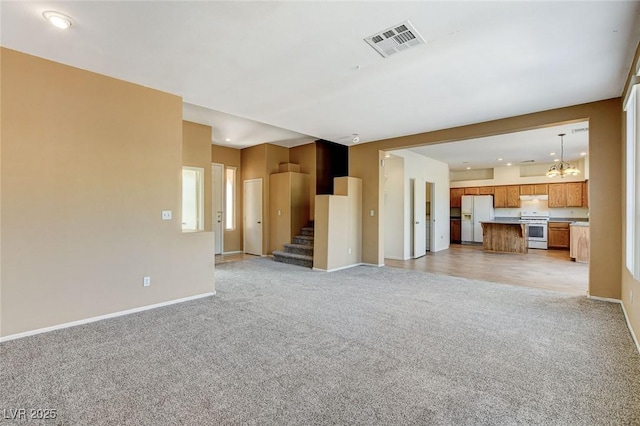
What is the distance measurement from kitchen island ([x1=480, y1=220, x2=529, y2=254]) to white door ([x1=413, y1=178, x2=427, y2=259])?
96.0 inches

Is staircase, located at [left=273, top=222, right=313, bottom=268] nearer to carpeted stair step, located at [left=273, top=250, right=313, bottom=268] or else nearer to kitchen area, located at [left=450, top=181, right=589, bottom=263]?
carpeted stair step, located at [left=273, top=250, right=313, bottom=268]

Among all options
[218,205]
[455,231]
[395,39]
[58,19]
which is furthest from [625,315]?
[455,231]

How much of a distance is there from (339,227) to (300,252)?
1.40 m

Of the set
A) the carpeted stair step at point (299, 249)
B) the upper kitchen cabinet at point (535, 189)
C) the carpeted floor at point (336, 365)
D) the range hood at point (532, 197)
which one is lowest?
the carpeted floor at point (336, 365)

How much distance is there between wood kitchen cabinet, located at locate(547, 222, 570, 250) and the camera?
9870 mm

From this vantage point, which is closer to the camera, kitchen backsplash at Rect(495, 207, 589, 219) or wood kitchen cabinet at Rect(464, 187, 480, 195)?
kitchen backsplash at Rect(495, 207, 589, 219)

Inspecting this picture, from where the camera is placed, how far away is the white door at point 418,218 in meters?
8.29

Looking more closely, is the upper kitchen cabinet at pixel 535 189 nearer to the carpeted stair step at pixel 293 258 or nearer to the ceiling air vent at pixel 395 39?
the carpeted stair step at pixel 293 258

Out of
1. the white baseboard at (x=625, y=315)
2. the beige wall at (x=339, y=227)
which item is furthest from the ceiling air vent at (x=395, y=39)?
the beige wall at (x=339, y=227)

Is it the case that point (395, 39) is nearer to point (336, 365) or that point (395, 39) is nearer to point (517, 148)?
point (336, 365)

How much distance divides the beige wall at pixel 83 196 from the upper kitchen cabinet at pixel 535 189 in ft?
36.3

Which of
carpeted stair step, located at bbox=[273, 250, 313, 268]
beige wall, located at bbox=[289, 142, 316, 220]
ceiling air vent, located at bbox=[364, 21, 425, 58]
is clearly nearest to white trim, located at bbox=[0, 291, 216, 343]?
carpeted stair step, located at bbox=[273, 250, 313, 268]

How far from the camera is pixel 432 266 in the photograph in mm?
6914

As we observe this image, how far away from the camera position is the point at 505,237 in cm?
928
